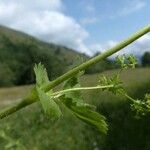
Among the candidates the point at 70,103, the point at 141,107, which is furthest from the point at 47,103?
the point at 141,107

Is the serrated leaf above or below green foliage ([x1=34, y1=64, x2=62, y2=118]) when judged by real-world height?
below

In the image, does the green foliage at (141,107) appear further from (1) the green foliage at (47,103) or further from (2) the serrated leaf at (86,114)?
(1) the green foliage at (47,103)

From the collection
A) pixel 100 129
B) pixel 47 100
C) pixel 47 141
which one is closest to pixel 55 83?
pixel 47 100

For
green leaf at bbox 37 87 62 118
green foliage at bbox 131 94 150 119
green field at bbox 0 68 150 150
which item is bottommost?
green field at bbox 0 68 150 150

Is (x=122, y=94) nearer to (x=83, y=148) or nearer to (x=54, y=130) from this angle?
(x=83, y=148)

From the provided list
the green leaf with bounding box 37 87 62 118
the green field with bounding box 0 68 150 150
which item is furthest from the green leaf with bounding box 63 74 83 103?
the green field with bounding box 0 68 150 150

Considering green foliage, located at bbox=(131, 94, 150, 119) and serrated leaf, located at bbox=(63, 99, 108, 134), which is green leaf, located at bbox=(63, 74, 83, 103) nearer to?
serrated leaf, located at bbox=(63, 99, 108, 134)
